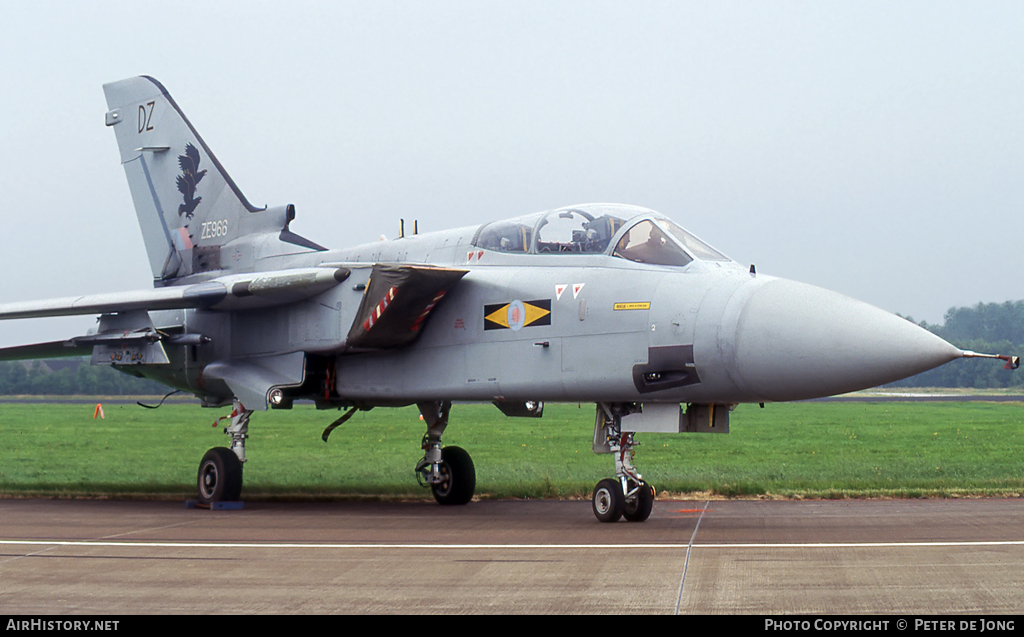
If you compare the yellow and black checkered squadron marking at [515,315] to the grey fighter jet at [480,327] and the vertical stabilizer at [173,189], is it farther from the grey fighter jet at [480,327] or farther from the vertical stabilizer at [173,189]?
the vertical stabilizer at [173,189]

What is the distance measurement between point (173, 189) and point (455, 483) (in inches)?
285

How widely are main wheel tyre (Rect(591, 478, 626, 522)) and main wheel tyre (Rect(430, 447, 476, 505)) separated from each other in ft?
12.2

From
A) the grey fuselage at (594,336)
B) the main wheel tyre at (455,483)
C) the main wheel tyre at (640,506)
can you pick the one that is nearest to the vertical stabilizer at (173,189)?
the grey fuselage at (594,336)

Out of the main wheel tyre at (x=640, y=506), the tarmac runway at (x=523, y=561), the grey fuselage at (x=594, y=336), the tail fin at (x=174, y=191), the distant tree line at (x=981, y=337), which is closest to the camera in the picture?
the tarmac runway at (x=523, y=561)

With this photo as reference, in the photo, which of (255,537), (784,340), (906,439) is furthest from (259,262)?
(906,439)

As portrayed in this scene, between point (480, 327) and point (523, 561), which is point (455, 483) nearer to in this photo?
point (480, 327)

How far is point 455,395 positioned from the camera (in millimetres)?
12383

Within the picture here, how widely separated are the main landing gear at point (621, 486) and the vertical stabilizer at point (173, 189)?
297 inches

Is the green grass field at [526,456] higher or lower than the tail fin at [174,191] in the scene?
lower

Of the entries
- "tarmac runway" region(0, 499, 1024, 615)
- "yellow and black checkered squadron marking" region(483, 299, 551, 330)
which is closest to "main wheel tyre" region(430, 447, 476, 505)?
"tarmac runway" region(0, 499, 1024, 615)

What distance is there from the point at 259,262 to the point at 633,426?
25.0ft

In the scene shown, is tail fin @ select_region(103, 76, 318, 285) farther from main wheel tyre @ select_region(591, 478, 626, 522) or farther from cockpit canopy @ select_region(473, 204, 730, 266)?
main wheel tyre @ select_region(591, 478, 626, 522)

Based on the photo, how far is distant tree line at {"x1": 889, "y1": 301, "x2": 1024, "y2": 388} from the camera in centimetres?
7138

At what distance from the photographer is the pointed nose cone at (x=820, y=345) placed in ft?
29.5
